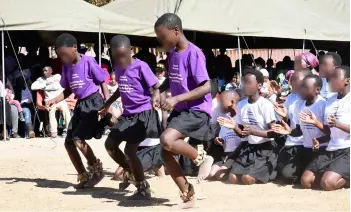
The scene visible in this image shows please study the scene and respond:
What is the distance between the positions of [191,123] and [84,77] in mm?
1869

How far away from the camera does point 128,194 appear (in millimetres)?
7801

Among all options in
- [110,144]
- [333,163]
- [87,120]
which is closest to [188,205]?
[110,144]

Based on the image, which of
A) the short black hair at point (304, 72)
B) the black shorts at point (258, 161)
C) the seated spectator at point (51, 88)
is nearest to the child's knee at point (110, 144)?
the black shorts at point (258, 161)

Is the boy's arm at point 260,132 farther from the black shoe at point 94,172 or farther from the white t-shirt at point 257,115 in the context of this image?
the black shoe at point 94,172

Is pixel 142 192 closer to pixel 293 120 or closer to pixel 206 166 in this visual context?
pixel 206 166

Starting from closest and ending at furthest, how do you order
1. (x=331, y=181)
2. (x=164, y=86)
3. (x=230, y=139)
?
1. (x=164, y=86)
2. (x=331, y=181)
3. (x=230, y=139)

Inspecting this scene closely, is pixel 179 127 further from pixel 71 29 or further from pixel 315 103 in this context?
pixel 71 29

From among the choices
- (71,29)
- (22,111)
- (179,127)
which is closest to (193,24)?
(71,29)

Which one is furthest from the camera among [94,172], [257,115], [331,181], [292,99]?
[292,99]

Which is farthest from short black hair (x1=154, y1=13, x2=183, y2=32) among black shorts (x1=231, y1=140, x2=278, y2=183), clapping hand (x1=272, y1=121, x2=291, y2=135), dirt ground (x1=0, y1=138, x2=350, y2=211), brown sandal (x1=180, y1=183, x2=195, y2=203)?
black shorts (x1=231, y1=140, x2=278, y2=183)

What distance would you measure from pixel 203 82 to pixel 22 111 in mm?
8513

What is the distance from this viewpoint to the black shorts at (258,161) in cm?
838

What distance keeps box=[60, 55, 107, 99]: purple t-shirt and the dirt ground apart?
1.05 metres

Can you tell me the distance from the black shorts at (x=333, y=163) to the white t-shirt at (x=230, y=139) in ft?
3.80
